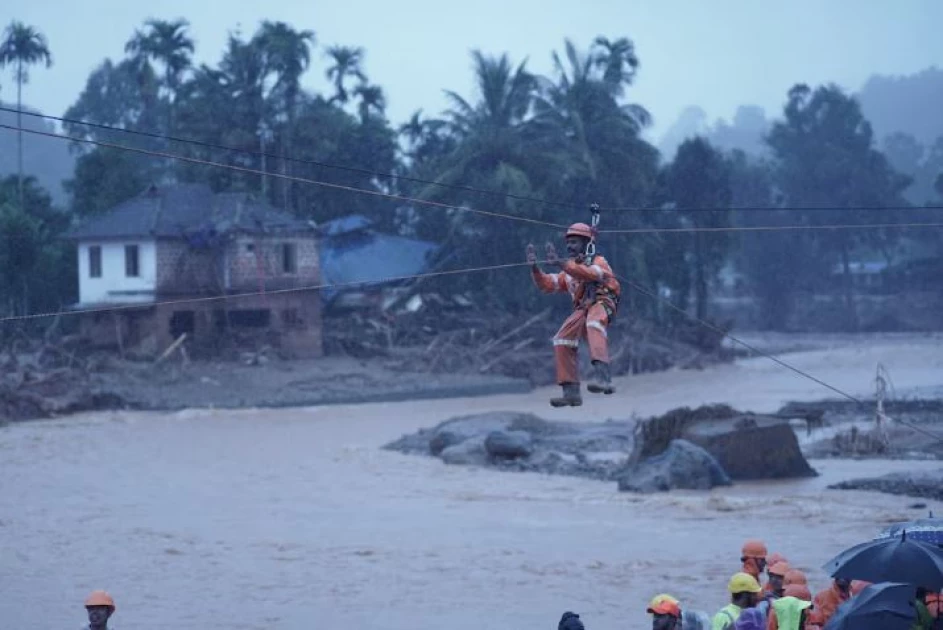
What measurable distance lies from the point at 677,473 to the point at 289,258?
1036 inches

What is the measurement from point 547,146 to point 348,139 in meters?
10.3

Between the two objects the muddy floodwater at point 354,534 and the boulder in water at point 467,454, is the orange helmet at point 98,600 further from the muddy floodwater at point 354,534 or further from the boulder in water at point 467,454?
the boulder in water at point 467,454

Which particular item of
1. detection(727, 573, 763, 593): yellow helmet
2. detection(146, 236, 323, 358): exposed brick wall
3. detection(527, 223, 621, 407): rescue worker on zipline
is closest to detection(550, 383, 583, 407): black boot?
detection(527, 223, 621, 407): rescue worker on zipline

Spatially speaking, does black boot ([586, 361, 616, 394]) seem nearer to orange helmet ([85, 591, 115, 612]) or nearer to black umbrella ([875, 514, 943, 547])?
black umbrella ([875, 514, 943, 547])

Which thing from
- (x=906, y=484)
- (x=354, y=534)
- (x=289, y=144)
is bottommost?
(x=354, y=534)

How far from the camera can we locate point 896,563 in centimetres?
823

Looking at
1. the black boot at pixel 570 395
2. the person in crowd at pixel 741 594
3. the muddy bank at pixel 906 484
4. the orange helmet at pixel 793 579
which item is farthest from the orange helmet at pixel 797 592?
the muddy bank at pixel 906 484

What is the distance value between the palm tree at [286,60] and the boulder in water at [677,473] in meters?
33.8

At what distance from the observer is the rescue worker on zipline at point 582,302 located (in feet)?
32.5

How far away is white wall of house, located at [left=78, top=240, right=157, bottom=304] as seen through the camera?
4825 centimetres

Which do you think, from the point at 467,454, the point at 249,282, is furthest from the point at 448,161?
the point at 467,454

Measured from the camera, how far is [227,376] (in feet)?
150

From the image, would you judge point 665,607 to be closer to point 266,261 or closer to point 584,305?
point 584,305

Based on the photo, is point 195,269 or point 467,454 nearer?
point 467,454
